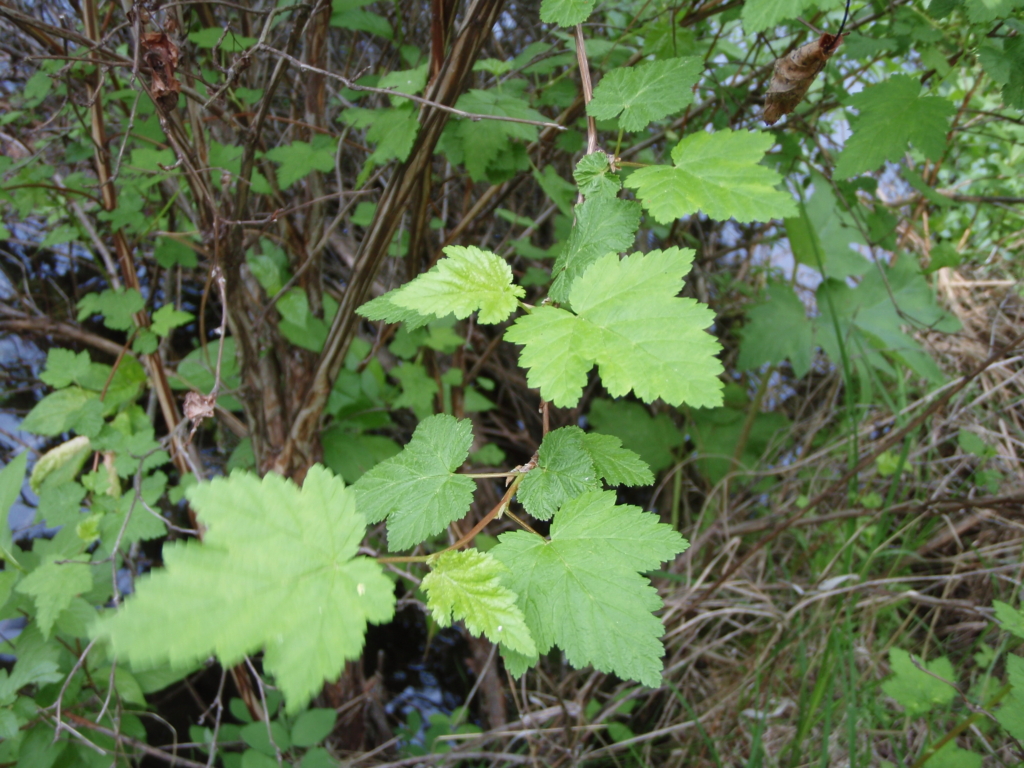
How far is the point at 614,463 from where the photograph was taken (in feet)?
2.39

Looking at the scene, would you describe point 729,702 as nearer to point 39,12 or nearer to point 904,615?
point 904,615

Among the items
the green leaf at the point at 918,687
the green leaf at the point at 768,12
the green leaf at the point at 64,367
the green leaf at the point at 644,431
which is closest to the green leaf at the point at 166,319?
the green leaf at the point at 64,367

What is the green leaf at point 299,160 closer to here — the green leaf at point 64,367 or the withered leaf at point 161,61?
the withered leaf at point 161,61

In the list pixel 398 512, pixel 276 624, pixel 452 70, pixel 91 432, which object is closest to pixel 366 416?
pixel 91 432

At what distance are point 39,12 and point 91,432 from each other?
1509mm

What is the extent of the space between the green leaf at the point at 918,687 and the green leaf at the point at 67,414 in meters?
2.06

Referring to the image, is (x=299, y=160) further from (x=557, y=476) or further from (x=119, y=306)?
(x=557, y=476)

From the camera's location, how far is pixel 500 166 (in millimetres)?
1393

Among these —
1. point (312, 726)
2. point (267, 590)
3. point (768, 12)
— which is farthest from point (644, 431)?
point (267, 590)

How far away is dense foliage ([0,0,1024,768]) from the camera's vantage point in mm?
625

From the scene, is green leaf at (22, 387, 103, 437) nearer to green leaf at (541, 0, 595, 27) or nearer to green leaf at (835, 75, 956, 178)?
green leaf at (541, 0, 595, 27)

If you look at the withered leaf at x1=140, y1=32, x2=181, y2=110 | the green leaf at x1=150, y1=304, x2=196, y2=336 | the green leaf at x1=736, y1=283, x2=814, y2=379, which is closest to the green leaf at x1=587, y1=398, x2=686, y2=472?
the green leaf at x1=736, y1=283, x2=814, y2=379

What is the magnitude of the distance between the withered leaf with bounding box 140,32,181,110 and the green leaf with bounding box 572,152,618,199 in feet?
2.35

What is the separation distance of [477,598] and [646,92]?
71cm
